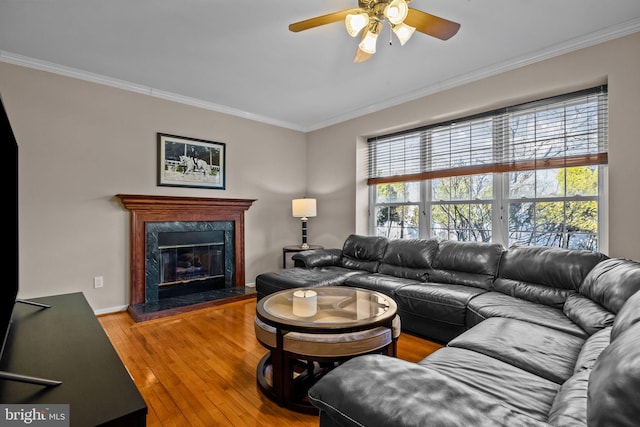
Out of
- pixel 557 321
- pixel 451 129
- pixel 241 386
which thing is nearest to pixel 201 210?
pixel 241 386

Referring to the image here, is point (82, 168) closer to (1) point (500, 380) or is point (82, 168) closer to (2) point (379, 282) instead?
(2) point (379, 282)

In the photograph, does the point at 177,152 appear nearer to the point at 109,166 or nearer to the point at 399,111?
the point at 109,166

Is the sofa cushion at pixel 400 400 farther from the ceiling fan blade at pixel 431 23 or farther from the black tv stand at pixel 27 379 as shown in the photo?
the ceiling fan blade at pixel 431 23

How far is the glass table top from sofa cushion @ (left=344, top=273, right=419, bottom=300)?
460mm

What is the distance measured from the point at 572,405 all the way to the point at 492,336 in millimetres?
774

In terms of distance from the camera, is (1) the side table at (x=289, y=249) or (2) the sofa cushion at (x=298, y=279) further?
(1) the side table at (x=289, y=249)

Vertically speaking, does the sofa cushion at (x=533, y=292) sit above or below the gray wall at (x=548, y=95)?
below

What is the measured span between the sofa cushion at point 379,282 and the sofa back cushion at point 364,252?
0.36 m

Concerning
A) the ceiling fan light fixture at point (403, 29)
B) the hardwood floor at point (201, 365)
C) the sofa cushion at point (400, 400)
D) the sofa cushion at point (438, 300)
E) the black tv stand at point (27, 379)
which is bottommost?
the hardwood floor at point (201, 365)

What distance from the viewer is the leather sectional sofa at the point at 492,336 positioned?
837 millimetres

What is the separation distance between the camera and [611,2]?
2244 mm

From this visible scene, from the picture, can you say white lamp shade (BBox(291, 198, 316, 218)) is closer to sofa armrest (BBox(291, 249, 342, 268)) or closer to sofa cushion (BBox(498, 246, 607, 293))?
sofa armrest (BBox(291, 249, 342, 268))

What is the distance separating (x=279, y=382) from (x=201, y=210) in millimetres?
2819
